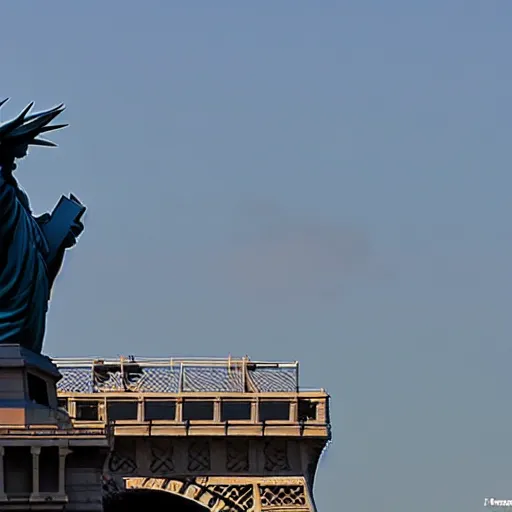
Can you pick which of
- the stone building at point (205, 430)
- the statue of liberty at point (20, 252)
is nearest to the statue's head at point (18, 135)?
the statue of liberty at point (20, 252)

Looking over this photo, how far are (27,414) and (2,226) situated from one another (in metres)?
5.48

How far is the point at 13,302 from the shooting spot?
3652 inches

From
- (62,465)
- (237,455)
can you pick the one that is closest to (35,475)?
(62,465)

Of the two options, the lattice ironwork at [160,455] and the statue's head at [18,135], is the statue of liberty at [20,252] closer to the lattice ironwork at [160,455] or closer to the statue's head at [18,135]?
the statue's head at [18,135]

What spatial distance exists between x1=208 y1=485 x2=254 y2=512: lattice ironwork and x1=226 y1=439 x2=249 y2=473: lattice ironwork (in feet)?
2.32

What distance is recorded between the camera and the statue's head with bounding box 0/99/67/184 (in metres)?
93.1

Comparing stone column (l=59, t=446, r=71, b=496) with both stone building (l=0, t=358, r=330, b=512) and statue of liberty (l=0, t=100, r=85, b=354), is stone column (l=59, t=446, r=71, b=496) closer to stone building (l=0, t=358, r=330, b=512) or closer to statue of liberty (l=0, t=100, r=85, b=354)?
statue of liberty (l=0, t=100, r=85, b=354)

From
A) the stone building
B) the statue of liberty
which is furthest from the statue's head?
the stone building

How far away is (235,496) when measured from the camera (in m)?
116

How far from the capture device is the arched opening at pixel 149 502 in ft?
388

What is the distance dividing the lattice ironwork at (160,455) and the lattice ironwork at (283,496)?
3.07 metres

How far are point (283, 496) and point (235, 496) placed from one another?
1522 millimetres

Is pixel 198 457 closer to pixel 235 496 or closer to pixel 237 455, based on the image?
pixel 237 455

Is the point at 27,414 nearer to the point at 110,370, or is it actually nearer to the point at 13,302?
the point at 13,302
